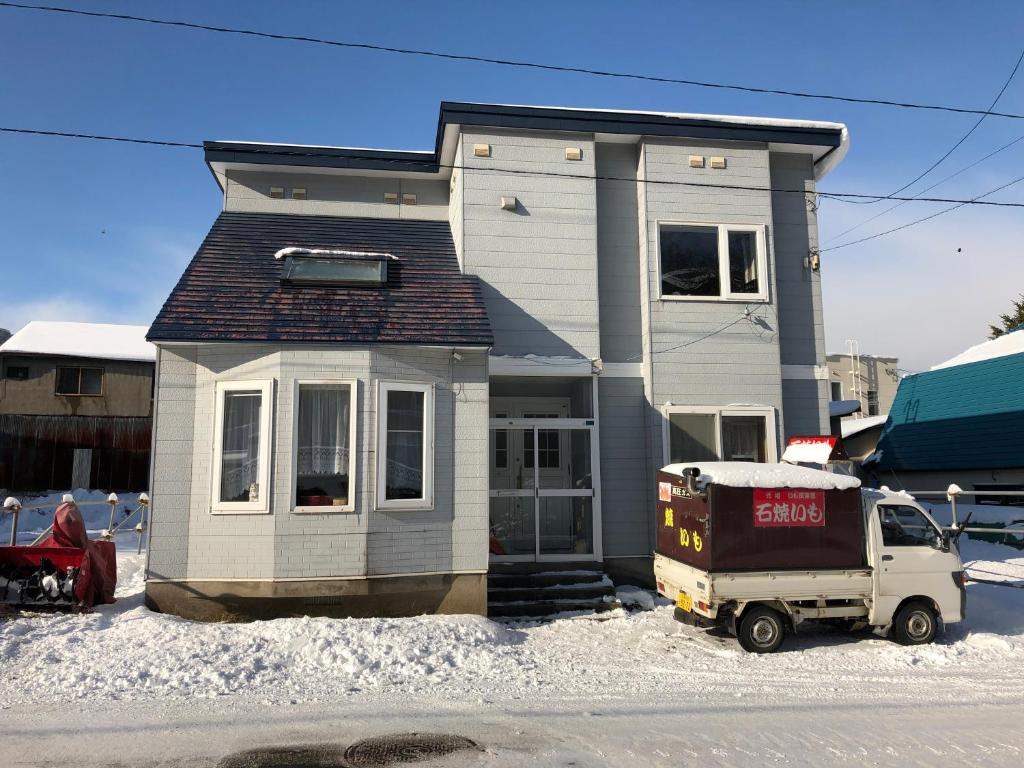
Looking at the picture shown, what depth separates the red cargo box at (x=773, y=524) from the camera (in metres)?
8.68

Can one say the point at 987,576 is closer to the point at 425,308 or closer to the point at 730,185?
the point at 730,185

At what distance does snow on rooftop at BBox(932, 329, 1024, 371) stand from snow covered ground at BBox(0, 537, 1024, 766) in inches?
445

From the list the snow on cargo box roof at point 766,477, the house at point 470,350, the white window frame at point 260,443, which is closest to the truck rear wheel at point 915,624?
the snow on cargo box roof at point 766,477

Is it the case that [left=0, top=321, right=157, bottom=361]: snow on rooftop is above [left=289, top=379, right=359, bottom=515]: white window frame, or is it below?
above

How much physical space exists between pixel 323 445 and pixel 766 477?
5.82 m

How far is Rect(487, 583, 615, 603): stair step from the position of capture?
10.7 metres

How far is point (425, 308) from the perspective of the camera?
1055cm

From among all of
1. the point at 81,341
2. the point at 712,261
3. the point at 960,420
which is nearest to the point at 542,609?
the point at 712,261

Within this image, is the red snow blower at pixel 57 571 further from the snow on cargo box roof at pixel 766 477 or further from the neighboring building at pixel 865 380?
the neighboring building at pixel 865 380

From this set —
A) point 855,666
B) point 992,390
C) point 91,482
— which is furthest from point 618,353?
point 91,482

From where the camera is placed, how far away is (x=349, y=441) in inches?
385

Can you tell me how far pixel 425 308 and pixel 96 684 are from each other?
6.07 meters

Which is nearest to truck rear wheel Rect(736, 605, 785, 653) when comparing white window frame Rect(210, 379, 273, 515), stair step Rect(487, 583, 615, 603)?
stair step Rect(487, 583, 615, 603)

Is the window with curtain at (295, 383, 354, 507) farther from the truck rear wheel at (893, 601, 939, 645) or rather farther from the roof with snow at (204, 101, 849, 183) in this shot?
the truck rear wheel at (893, 601, 939, 645)
